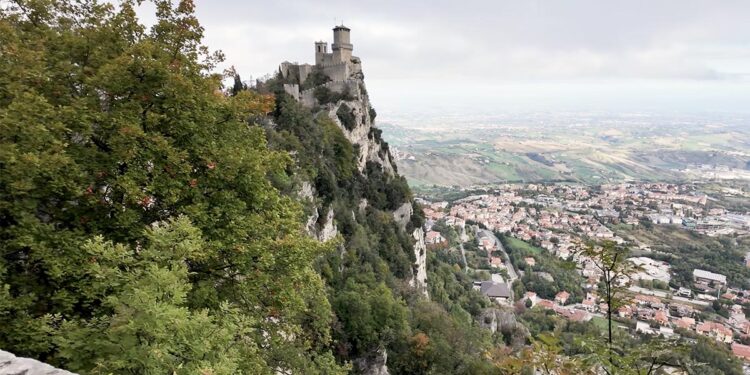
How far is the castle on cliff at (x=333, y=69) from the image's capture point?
146ft

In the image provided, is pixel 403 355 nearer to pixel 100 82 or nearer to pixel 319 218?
pixel 319 218

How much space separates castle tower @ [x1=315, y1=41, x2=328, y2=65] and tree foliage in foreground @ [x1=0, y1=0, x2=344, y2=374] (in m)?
36.5

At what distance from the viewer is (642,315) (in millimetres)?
63750

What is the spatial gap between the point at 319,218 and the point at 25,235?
21.0m

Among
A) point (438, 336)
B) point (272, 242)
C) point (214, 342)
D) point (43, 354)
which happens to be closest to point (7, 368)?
point (214, 342)

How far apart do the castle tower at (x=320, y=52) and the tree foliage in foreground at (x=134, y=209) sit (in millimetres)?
36544

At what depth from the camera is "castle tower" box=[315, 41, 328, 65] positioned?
152 ft

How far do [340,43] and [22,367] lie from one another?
145 ft

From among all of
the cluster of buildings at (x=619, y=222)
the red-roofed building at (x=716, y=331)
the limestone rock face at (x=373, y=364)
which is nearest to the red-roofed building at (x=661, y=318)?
the cluster of buildings at (x=619, y=222)

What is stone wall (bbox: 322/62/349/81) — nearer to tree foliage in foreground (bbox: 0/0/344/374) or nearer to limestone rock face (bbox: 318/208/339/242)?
limestone rock face (bbox: 318/208/339/242)

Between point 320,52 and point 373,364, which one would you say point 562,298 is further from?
A: point 373,364

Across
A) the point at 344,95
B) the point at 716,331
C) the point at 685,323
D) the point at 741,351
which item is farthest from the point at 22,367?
the point at 716,331

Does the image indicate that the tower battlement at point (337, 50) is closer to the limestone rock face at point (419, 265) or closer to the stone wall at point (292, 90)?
the stone wall at point (292, 90)

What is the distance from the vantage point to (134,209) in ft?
28.9
